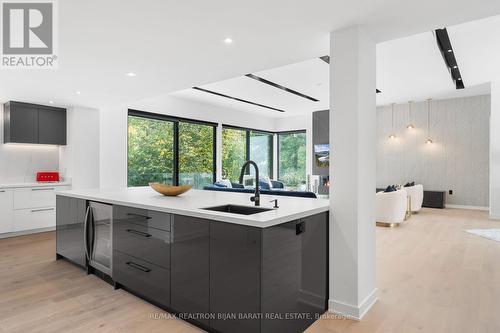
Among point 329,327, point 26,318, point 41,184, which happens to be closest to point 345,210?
point 329,327

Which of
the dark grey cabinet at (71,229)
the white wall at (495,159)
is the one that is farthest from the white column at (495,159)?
the dark grey cabinet at (71,229)

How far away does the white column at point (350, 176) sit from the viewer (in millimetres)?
2303

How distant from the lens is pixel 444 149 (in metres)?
7.88

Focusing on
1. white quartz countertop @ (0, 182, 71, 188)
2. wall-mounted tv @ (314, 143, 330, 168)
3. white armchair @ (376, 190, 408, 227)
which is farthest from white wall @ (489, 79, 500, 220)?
white quartz countertop @ (0, 182, 71, 188)

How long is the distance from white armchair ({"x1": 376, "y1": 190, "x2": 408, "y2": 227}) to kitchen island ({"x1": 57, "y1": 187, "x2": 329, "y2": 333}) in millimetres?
3516

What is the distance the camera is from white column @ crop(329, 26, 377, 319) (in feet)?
7.55

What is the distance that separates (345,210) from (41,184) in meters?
5.31

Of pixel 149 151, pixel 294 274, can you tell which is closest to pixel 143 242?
pixel 294 274

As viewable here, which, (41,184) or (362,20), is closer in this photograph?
(362,20)

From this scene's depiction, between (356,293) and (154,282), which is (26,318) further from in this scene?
(356,293)

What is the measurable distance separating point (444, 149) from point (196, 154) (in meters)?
6.52

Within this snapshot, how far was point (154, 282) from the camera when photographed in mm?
2398
